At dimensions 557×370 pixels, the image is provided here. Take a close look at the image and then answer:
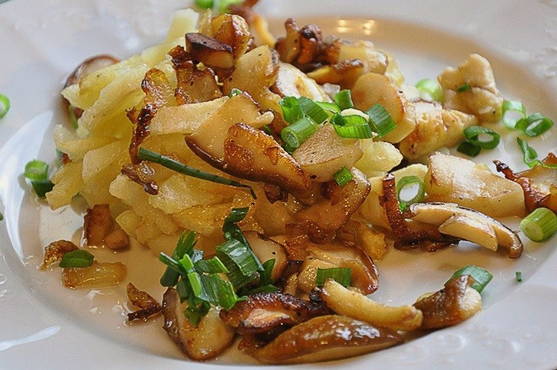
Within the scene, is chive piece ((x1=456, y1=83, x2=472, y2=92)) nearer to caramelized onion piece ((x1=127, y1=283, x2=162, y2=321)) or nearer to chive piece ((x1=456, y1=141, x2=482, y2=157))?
chive piece ((x1=456, y1=141, x2=482, y2=157))

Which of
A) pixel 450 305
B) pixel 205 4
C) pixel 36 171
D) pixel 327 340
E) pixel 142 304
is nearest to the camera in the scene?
pixel 327 340

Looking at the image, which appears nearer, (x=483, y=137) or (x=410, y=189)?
(x=410, y=189)

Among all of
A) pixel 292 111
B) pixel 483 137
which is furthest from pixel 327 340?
pixel 483 137

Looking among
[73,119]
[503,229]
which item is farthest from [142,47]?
[503,229]

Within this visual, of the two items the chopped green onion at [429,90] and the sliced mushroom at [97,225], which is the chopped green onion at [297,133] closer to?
the sliced mushroom at [97,225]

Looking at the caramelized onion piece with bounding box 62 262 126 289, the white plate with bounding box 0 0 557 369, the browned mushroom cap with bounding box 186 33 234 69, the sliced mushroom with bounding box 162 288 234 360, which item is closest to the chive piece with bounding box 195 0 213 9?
the white plate with bounding box 0 0 557 369

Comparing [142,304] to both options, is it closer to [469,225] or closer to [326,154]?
[326,154]

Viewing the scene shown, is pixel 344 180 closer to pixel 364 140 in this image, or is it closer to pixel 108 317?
pixel 364 140

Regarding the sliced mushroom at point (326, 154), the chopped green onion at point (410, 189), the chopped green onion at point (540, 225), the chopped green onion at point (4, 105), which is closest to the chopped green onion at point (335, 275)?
the sliced mushroom at point (326, 154)

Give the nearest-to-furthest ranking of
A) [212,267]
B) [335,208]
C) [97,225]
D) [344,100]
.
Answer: [212,267], [335,208], [97,225], [344,100]
